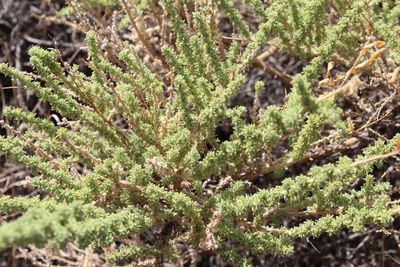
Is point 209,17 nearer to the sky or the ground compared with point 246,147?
nearer to the sky

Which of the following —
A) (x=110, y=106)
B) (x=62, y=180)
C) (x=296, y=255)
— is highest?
(x=110, y=106)

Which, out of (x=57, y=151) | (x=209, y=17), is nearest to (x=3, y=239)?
(x=57, y=151)

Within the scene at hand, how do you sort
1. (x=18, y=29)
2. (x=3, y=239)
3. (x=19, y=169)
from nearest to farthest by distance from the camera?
(x=3, y=239), (x=19, y=169), (x=18, y=29)

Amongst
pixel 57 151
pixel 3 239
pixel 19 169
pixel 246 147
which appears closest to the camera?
pixel 3 239

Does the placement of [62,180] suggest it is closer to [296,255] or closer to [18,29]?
[296,255]

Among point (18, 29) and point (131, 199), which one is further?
point (18, 29)

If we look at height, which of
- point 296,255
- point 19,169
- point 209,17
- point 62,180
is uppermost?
point 209,17

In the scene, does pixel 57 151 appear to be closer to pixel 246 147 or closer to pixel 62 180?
pixel 62 180

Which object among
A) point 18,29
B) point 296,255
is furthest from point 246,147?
point 18,29

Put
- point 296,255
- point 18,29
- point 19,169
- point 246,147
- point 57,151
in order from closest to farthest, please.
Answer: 1. point 246,147
2. point 57,151
3. point 296,255
4. point 19,169
5. point 18,29
